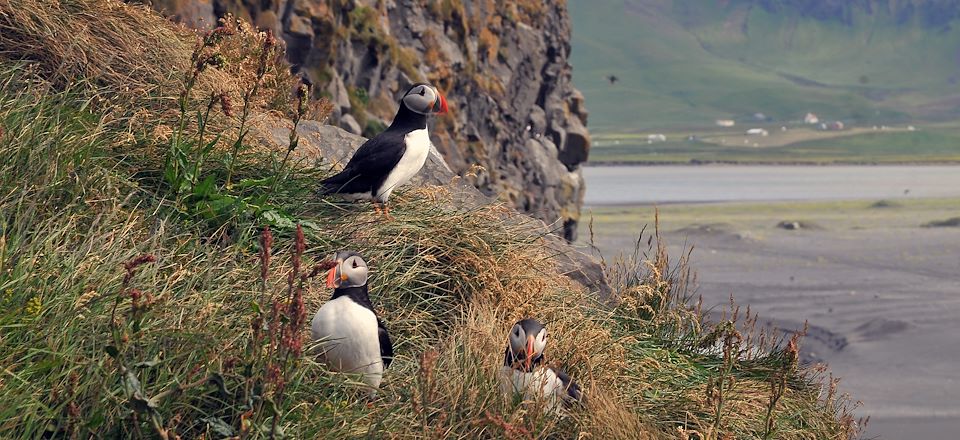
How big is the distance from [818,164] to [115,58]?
113 meters

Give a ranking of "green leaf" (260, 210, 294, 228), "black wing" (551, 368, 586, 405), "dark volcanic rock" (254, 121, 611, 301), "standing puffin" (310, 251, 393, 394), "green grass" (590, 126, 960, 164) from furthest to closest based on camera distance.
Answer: "green grass" (590, 126, 960, 164) < "dark volcanic rock" (254, 121, 611, 301) < "green leaf" (260, 210, 294, 228) < "black wing" (551, 368, 586, 405) < "standing puffin" (310, 251, 393, 394)

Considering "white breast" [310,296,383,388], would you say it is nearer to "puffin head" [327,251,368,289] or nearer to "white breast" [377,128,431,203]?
"puffin head" [327,251,368,289]

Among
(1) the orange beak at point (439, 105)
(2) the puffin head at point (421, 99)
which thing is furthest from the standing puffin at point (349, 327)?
(1) the orange beak at point (439, 105)

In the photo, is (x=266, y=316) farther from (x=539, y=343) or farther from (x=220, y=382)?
(x=539, y=343)

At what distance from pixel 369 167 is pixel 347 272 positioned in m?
1.82

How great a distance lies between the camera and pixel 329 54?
54.3 ft

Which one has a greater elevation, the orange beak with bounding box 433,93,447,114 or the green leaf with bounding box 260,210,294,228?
the orange beak with bounding box 433,93,447,114

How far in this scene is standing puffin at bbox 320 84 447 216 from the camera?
24.1 ft

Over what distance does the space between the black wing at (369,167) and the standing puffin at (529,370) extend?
175 centimetres

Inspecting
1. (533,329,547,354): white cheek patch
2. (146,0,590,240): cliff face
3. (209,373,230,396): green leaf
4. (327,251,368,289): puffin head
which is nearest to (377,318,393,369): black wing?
(327,251,368,289): puffin head

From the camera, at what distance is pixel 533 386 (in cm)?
590

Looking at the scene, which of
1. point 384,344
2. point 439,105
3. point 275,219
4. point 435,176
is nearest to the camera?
point 384,344


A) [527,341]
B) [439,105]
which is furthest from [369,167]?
[527,341]

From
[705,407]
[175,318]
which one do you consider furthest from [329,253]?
[705,407]
